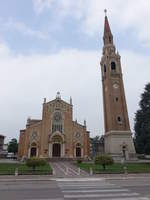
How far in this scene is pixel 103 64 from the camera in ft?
178

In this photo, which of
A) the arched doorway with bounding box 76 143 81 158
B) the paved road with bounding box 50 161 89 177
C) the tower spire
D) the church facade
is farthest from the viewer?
the tower spire

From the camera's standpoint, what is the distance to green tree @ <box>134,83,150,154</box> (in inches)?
1298

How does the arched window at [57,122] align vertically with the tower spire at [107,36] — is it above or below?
below

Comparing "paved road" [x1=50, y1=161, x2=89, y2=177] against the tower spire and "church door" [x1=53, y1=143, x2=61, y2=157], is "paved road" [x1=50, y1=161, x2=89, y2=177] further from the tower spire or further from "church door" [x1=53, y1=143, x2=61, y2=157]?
the tower spire

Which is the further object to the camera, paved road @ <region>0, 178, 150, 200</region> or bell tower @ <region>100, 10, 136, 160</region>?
bell tower @ <region>100, 10, 136, 160</region>

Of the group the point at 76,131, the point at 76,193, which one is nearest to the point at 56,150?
the point at 76,131

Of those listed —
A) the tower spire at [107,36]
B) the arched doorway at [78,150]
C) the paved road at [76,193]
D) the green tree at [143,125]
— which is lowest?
the paved road at [76,193]

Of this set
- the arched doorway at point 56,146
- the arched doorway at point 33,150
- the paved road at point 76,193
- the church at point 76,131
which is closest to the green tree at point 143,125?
the church at point 76,131

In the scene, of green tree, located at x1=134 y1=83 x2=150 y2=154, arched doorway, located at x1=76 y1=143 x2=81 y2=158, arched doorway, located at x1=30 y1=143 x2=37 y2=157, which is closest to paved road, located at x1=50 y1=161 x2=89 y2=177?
green tree, located at x1=134 y1=83 x2=150 y2=154

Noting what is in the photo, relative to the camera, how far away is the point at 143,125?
111 feet

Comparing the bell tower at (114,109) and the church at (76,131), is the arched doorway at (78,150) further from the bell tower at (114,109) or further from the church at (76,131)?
the bell tower at (114,109)

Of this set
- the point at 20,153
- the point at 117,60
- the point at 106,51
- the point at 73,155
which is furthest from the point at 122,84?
the point at 20,153

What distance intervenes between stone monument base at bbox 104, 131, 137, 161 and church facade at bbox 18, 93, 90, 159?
651 centimetres

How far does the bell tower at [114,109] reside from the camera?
1738 inches
